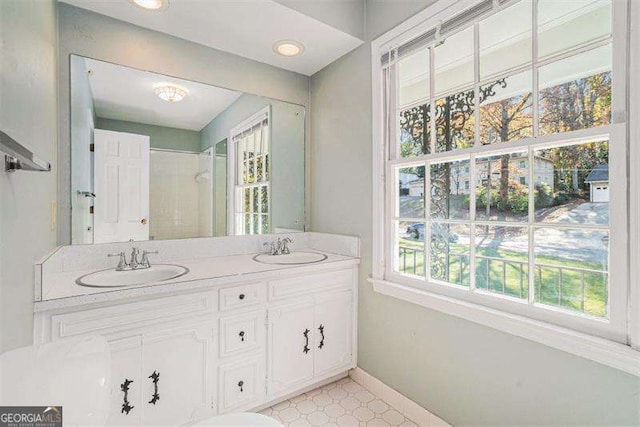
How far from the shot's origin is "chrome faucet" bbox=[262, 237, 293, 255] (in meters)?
2.23

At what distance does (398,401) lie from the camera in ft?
5.90

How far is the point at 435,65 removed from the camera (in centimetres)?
169

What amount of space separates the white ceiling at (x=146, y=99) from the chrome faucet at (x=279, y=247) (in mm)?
945

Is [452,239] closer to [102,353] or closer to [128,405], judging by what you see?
[102,353]

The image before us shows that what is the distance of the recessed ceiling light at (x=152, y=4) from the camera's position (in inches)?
63.5

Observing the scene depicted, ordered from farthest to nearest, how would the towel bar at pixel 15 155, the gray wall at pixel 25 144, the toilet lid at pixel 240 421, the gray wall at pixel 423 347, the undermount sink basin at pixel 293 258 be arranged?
the undermount sink basin at pixel 293 258 < the gray wall at pixel 423 347 < the toilet lid at pixel 240 421 < the gray wall at pixel 25 144 < the towel bar at pixel 15 155

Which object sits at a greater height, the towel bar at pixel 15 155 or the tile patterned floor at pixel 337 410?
the towel bar at pixel 15 155

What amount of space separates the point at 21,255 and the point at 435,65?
1965 millimetres

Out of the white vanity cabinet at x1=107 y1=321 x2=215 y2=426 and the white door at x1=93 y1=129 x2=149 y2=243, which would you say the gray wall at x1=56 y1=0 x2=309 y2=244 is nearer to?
the white door at x1=93 y1=129 x2=149 y2=243

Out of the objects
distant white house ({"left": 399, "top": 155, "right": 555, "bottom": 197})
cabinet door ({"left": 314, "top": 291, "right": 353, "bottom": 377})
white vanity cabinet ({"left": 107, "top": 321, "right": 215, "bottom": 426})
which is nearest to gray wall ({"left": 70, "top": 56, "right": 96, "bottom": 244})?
white vanity cabinet ({"left": 107, "top": 321, "right": 215, "bottom": 426})

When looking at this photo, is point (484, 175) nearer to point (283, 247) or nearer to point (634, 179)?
point (634, 179)

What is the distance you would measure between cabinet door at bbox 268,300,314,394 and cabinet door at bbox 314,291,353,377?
0.06m

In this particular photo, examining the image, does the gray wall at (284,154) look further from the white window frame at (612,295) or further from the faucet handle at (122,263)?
the white window frame at (612,295)

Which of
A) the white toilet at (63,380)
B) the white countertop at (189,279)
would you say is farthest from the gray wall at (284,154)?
the white toilet at (63,380)
